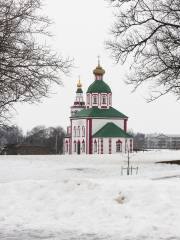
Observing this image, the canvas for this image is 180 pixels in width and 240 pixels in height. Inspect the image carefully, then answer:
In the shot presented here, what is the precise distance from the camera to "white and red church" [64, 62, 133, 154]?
84.5 m

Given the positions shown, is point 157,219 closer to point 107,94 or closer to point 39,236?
point 39,236

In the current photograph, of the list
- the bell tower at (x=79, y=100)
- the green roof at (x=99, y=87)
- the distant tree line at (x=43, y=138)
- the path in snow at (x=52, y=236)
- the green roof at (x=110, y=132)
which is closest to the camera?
the path in snow at (x=52, y=236)

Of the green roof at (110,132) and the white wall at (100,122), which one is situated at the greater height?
the white wall at (100,122)

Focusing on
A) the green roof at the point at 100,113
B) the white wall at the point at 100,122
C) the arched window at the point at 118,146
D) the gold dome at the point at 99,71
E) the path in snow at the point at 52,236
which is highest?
the gold dome at the point at 99,71

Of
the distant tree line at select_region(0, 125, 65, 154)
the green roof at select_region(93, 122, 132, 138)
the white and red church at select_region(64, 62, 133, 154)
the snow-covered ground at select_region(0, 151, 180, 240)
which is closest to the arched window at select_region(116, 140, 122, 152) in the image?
the white and red church at select_region(64, 62, 133, 154)

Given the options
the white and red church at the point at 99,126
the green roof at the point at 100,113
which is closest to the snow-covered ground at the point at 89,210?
the white and red church at the point at 99,126

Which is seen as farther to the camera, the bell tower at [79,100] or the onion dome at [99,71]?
the bell tower at [79,100]

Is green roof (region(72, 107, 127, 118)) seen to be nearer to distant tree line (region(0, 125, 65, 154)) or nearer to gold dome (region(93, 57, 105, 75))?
gold dome (region(93, 57, 105, 75))

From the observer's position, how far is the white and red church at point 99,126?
3327 inches

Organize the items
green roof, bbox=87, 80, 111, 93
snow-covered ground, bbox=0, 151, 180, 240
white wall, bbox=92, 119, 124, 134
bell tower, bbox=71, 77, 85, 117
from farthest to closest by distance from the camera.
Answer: bell tower, bbox=71, 77, 85, 117
green roof, bbox=87, 80, 111, 93
white wall, bbox=92, 119, 124, 134
snow-covered ground, bbox=0, 151, 180, 240

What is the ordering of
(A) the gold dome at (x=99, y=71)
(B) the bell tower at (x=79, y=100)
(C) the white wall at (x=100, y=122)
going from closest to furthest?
(C) the white wall at (x=100, y=122)
(A) the gold dome at (x=99, y=71)
(B) the bell tower at (x=79, y=100)

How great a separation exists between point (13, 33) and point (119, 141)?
66.3 m

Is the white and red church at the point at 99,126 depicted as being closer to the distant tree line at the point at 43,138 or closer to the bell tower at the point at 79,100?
the bell tower at the point at 79,100

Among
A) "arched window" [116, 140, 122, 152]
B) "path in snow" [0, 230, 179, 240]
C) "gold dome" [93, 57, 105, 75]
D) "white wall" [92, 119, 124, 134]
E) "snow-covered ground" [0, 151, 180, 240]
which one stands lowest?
"path in snow" [0, 230, 179, 240]
